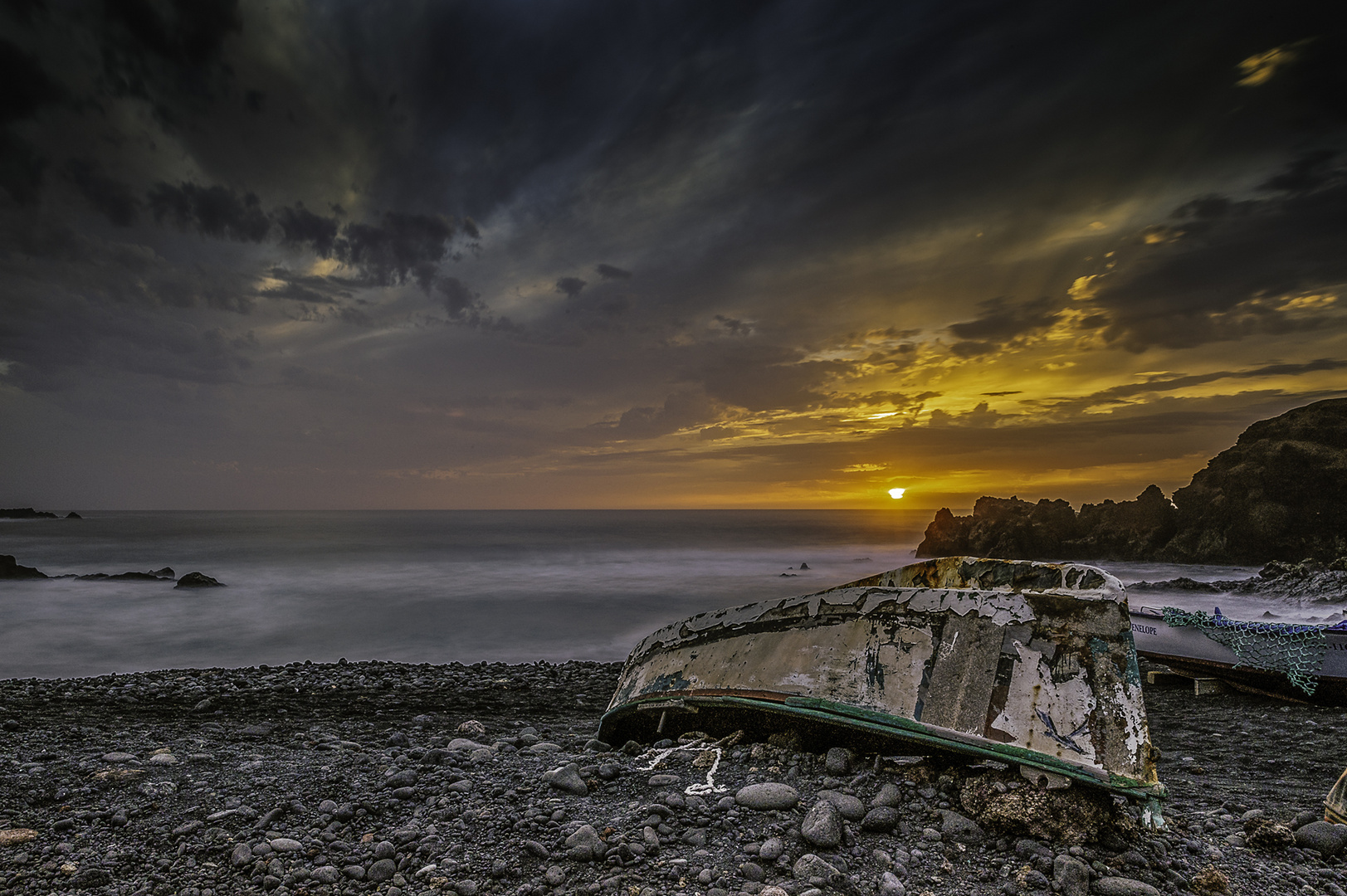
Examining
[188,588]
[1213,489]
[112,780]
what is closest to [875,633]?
[112,780]

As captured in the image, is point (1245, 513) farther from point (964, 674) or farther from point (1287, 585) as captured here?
point (964, 674)

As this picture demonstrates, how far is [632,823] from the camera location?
9.24 feet

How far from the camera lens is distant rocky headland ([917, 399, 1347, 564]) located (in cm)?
1648

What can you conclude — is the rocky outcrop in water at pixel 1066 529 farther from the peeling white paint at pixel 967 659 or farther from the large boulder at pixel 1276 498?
the peeling white paint at pixel 967 659

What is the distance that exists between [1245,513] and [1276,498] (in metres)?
0.81

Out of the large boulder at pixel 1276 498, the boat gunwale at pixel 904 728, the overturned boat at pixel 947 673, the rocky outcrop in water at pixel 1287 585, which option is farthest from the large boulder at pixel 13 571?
the large boulder at pixel 1276 498

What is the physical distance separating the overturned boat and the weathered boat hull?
3.05 meters

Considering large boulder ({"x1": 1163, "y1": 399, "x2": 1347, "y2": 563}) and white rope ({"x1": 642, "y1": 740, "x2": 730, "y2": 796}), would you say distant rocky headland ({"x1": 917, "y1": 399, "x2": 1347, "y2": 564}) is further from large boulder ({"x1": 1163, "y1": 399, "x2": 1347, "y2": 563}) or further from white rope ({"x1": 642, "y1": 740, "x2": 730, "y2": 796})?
white rope ({"x1": 642, "y1": 740, "x2": 730, "y2": 796})

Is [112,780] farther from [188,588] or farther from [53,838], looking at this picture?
[188,588]

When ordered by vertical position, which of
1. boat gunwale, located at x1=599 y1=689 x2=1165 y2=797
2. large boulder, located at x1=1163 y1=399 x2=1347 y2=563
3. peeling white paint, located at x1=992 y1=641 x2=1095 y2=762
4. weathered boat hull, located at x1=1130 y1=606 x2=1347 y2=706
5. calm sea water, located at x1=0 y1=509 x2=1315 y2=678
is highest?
large boulder, located at x1=1163 y1=399 x2=1347 y2=563

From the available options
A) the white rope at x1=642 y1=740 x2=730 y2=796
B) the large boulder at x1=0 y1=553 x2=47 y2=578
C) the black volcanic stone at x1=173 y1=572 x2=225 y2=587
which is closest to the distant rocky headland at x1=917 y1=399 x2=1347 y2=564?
the white rope at x1=642 y1=740 x2=730 y2=796

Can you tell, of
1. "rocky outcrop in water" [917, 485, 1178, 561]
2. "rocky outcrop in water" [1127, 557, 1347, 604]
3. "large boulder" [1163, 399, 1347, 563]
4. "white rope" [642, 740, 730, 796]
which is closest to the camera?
"white rope" [642, 740, 730, 796]

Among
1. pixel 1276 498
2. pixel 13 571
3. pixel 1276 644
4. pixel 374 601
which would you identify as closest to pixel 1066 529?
pixel 1276 498

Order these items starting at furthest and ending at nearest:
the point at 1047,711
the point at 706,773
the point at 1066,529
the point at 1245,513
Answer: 1. the point at 1066,529
2. the point at 1245,513
3. the point at 706,773
4. the point at 1047,711
